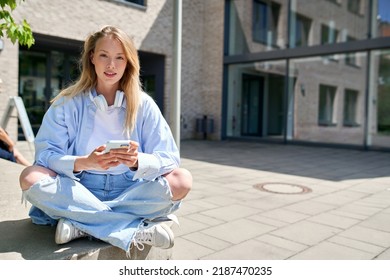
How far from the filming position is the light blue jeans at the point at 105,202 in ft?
7.31

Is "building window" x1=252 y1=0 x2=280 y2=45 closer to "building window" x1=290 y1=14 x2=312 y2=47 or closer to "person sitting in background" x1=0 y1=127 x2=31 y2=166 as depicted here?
"building window" x1=290 y1=14 x2=312 y2=47

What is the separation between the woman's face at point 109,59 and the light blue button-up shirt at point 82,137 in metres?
0.19

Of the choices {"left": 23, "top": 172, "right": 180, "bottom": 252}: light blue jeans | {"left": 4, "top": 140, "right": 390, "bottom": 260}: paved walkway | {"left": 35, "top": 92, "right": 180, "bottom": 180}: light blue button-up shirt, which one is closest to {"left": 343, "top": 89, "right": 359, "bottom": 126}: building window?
{"left": 4, "top": 140, "right": 390, "bottom": 260}: paved walkway

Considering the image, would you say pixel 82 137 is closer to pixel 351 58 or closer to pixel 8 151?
pixel 8 151

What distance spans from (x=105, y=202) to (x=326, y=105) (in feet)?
37.7

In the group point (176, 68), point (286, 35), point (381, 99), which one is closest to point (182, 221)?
point (176, 68)

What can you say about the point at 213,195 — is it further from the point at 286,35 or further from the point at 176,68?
the point at 286,35

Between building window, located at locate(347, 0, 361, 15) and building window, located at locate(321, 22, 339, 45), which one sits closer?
building window, located at locate(347, 0, 361, 15)

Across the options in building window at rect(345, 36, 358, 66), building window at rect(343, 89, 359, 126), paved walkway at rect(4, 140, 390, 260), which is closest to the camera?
paved walkway at rect(4, 140, 390, 260)

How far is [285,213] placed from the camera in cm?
412

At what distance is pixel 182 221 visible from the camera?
12.2ft

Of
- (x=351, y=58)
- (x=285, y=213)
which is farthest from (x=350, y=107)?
(x=285, y=213)

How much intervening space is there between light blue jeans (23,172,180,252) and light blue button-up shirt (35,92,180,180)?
3.3 inches

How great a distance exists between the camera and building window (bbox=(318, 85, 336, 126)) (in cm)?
1253
